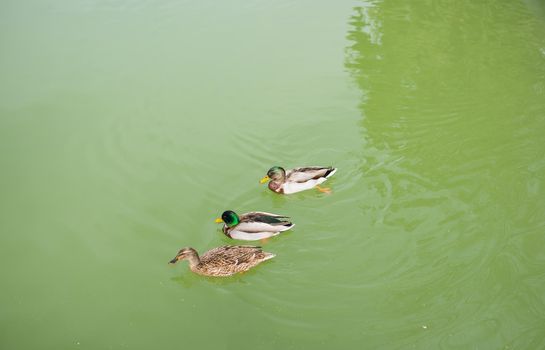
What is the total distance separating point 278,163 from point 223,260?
2002 millimetres

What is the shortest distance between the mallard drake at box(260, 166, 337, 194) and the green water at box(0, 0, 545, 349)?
171 millimetres

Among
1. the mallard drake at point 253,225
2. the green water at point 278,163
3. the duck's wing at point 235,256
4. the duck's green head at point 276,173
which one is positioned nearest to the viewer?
the green water at point 278,163

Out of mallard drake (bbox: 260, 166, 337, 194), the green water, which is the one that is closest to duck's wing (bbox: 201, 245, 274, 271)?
the green water

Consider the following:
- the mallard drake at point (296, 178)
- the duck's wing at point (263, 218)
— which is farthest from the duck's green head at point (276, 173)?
the duck's wing at point (263, 218)

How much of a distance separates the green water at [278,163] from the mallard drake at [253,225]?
0.18 metres

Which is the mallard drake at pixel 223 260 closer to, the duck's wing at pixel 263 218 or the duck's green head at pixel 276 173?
the duck's wing at pixel 263 218

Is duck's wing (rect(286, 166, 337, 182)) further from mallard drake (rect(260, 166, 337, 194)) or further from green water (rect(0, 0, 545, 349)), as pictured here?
green water (rect(0, 0, 545, 349))

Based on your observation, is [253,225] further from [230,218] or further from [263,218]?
[230,218]

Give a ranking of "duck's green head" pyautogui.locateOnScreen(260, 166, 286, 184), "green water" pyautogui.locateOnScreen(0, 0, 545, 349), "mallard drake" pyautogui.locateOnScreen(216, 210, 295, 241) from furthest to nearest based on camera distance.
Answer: "duck's green head" pyautogui.locateOnScreen(260, 166, 286, 184) < "mallard drake" pyautogui.locateOnScreen(216, 210, 295, 241) < "green water" pyautogui.locateOnScreen(0, 0, 545, 349)

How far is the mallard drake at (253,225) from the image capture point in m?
5.47

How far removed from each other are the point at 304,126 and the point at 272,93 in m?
1.05

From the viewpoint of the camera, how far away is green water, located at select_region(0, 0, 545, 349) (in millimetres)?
4777

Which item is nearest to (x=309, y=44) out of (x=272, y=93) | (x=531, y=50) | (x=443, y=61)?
(x=272, y=93)

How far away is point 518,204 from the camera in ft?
19.0
